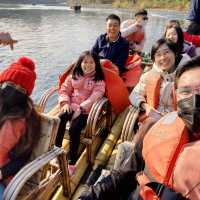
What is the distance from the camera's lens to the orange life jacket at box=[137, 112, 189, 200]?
1.50m

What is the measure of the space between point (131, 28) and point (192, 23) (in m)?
1.39

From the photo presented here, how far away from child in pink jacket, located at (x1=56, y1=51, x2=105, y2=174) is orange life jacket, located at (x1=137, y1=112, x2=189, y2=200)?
5.26ft

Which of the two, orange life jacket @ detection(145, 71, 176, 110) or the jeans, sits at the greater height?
orange life jacket @ detection(145, 71, 176, 110)

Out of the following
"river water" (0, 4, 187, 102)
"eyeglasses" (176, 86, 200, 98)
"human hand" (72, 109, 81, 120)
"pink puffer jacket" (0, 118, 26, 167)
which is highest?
"eyeglasses" (176, 86, 200, 98)

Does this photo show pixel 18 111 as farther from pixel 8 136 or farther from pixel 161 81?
pixel 161 81

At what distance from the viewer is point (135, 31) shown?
5.75 meters

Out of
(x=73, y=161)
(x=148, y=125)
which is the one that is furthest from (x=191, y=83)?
(x=73, y=161)

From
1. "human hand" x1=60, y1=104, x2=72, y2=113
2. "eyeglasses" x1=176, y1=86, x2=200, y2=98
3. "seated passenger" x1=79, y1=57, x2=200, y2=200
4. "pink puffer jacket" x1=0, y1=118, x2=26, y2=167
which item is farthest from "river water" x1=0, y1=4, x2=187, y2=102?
"eyeglasses" x1=176, y1=86, x2=200, y2=98

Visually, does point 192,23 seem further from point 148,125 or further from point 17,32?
point 17,32

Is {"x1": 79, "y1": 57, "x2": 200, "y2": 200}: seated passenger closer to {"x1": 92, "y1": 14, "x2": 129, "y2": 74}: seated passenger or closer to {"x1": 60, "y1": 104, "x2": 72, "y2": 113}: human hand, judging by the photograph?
{"x1": 60, "y1": 104, "x2": 72, "y2": 113}: human hand

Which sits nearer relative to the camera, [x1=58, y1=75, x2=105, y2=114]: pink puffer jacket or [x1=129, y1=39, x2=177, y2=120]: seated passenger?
[x1=129, y1=39, x2=177, y2=120]: seated passenger

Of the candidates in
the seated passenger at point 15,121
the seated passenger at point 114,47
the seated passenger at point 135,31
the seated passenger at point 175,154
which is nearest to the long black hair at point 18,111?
the seated passenger at point 15,121

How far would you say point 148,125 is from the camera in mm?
1821

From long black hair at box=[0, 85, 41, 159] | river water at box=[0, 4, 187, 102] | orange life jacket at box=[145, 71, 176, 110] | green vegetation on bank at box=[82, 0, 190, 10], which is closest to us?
long black hair at box=[0, 85, 41, 159]
